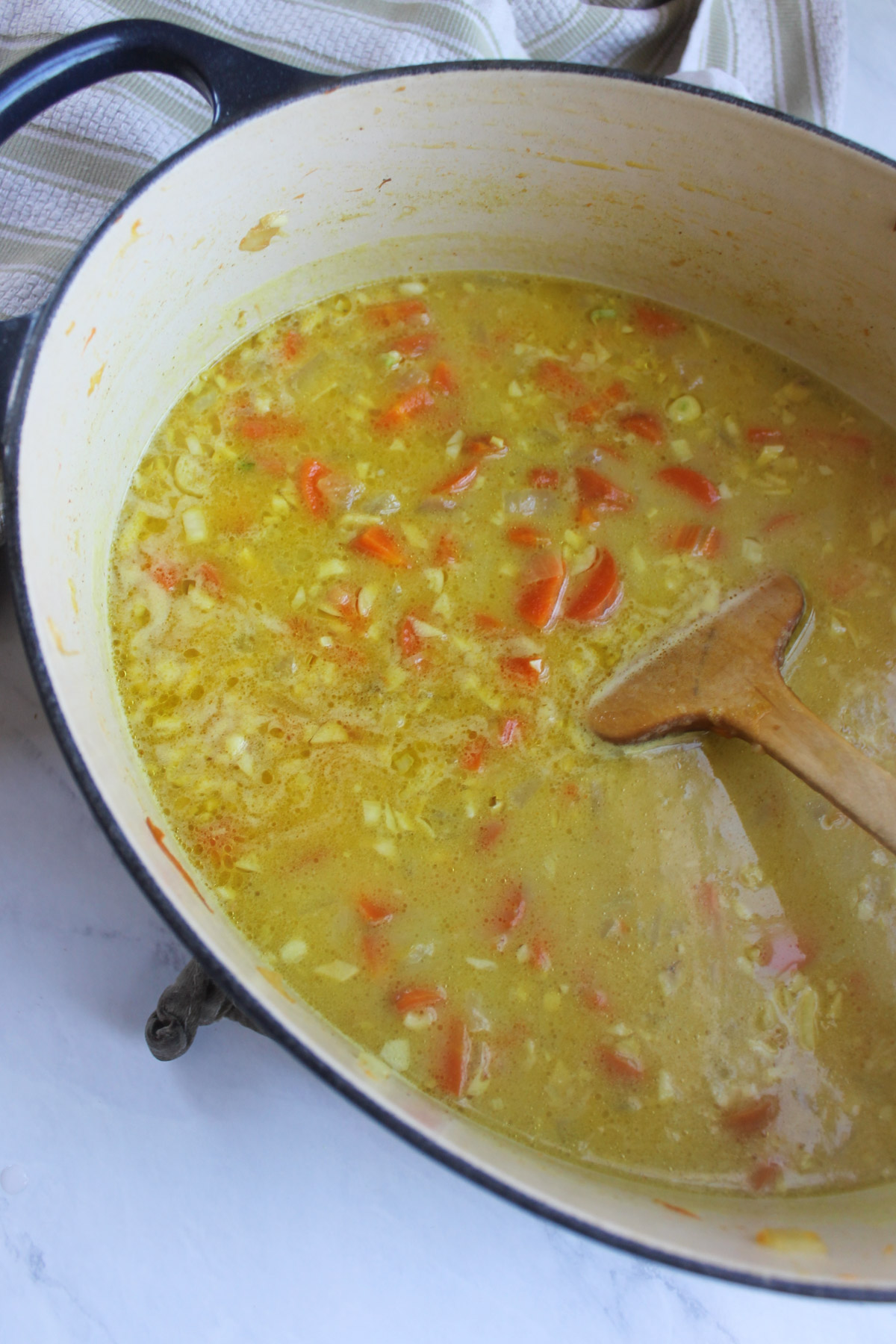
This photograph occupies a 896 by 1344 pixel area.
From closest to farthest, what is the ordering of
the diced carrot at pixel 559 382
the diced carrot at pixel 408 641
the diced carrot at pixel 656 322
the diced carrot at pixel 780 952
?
the diced carrot at pixel 780 952, the diced carrot at pixel 408 641, the diced carrot at pixel 559 382, the diced carrot at pixel 656 322

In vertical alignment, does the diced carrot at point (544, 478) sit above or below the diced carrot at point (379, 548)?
above

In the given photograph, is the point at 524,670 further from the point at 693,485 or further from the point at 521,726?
the point at 693,485

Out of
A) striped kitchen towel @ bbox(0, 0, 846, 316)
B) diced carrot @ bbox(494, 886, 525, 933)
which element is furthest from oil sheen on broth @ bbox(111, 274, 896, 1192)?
striped kitchen towel @ bbox(0, 0, 846, 316)

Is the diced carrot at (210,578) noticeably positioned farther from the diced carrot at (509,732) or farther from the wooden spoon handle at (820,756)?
the wooden spoon handle at (820,756)

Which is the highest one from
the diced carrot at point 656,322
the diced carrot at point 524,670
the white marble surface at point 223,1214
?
the diced carrot at point 656,322

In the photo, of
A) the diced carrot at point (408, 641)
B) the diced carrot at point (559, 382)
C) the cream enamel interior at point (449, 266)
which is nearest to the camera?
the cream enamel interior at point (449, 266)

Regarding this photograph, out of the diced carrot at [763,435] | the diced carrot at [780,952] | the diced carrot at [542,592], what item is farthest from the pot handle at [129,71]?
the diced carrot at [780,952]
